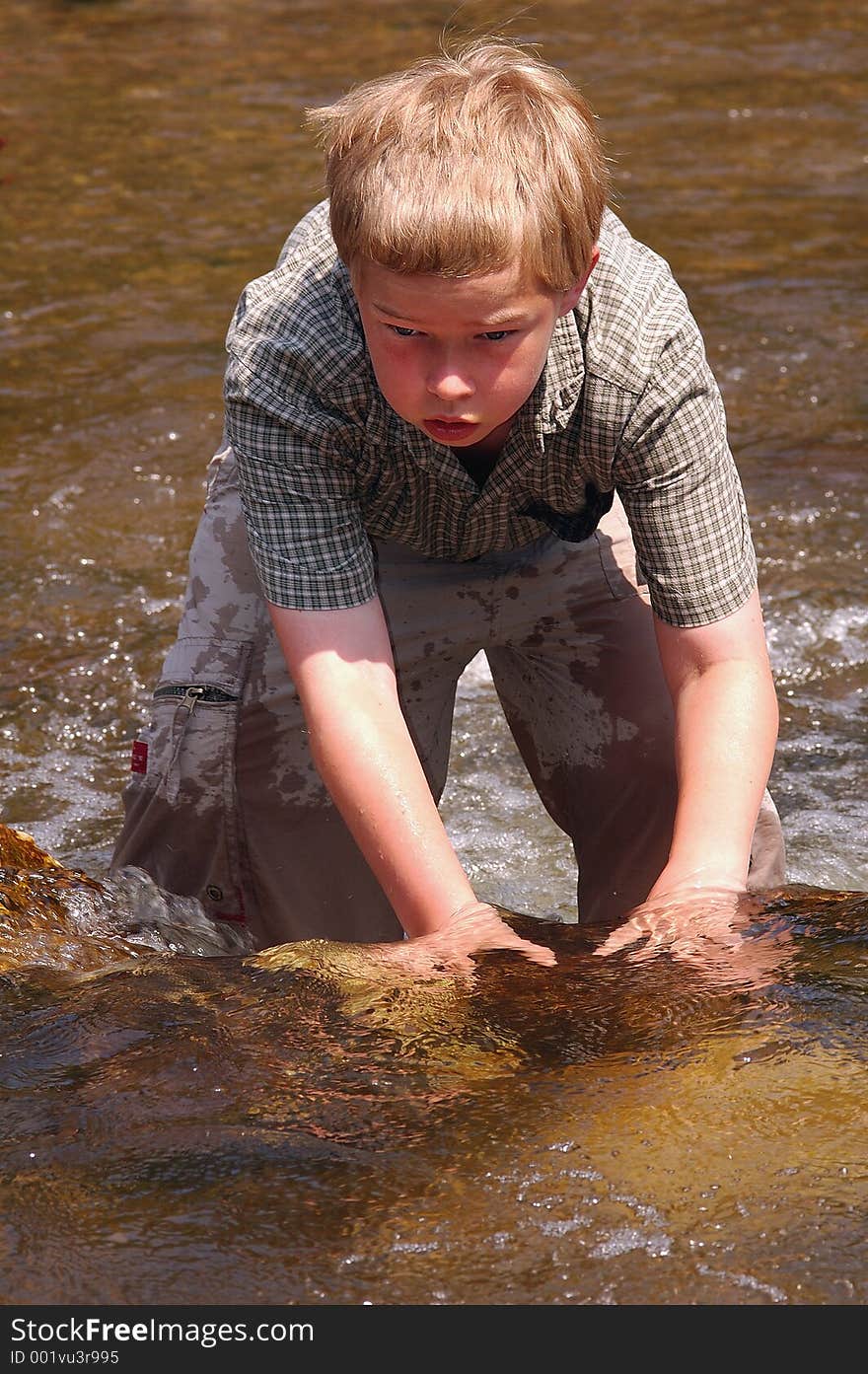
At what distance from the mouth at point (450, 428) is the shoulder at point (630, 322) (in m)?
0.25

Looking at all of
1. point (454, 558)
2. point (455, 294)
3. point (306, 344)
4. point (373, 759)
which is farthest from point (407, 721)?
point (455, 294)

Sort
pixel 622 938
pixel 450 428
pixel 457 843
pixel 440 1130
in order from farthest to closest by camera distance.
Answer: pixel 457 843 → pixel 622 938 → pixel 450 428 → pixel 440 1130

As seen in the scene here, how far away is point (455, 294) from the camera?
2.22m

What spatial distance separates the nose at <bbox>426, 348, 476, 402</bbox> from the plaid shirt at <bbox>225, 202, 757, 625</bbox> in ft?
0.89

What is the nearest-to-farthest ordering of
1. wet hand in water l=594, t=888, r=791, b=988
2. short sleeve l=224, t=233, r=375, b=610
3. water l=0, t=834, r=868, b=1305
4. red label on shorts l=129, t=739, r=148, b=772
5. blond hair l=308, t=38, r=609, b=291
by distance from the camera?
water l=0, t=834, r=868, b=1305 → blond hair l=308, t=38, r=609, b=291 → wet hand in water l=594, t=888, r=791, b=988 → short sleeve l=224, t=233, r=375, b=610 → red label on shorts l=129, t=739, r=148, b=772

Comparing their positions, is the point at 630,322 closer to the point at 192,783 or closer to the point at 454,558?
the point at 454,558

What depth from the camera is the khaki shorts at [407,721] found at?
3084mm

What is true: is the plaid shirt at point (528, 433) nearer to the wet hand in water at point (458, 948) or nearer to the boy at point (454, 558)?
the boy at point (454, 558)

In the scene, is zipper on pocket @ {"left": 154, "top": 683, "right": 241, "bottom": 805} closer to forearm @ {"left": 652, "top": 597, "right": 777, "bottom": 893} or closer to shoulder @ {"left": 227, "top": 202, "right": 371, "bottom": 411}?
shoulder @ {"left": 227, "top": 202, "right": 371, "bottom": 411}

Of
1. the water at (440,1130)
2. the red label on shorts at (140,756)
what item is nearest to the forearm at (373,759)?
the water at (440,1130)

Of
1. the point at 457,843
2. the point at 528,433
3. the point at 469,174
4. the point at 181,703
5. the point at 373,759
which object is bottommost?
the point at 457,843

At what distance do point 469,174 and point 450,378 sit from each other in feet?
0.90

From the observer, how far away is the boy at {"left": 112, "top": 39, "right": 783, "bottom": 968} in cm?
230

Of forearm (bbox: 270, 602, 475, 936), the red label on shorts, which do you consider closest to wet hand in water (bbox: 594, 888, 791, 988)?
forearm (bbox: 270, 602, 475, 936)
